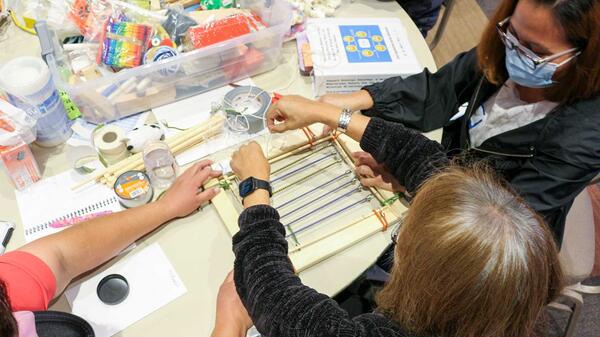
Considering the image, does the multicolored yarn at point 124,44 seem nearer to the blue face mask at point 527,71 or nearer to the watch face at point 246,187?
the watch face at point 246,187

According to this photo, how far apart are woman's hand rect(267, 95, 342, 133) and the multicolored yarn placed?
443mm

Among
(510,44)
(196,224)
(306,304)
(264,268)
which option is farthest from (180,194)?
(510,44)

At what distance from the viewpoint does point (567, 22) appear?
3.10ft

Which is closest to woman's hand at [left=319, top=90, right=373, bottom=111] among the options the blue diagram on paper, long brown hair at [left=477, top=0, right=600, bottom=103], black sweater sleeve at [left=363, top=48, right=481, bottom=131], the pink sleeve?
black sweater sleeve at [left=363, top=48, right=481, bottom=131]

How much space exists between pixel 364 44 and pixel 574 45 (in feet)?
1.99

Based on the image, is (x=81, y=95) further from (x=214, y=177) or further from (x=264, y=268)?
(x=264, y=268)

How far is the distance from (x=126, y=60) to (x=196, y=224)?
546 mm

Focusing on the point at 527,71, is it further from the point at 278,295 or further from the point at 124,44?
the point at 124,44

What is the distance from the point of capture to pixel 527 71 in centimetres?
108

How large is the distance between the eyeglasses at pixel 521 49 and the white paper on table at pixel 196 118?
680 millimetres

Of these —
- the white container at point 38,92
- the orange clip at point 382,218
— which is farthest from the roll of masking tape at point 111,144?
the orange clip at point 382,218

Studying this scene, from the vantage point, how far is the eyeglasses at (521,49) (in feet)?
3.33

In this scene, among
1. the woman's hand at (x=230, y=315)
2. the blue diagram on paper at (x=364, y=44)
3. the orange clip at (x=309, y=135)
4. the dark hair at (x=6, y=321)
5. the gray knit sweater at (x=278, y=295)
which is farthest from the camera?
the blue diagram on paper at (x=364, y=44)

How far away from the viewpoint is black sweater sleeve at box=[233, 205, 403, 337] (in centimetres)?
79
